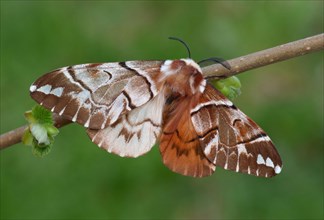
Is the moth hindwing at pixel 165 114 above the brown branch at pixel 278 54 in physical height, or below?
below

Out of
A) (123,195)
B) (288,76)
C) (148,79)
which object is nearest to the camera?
(148,79)

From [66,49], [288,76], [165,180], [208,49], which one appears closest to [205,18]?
[208,49]

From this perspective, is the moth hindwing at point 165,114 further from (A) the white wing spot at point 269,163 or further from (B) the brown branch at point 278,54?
(B) the brown branch at point 278,54

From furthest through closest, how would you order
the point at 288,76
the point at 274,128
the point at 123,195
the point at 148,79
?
1. the point at 288,76
2. the point at 274,128
3. the point at 123,195
4. the point at 148,79

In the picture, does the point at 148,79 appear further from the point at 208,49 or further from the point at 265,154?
the point at 208,49

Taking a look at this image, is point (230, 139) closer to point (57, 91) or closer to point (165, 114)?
point (165, 114)

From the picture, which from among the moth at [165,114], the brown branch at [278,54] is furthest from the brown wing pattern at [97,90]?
the brown branch at [278,54]

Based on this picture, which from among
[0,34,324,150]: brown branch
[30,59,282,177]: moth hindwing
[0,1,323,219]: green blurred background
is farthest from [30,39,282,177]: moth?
[0,1,323,219]: green blurred background

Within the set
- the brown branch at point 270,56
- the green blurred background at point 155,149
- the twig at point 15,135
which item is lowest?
the green blurred background at point 155,149
